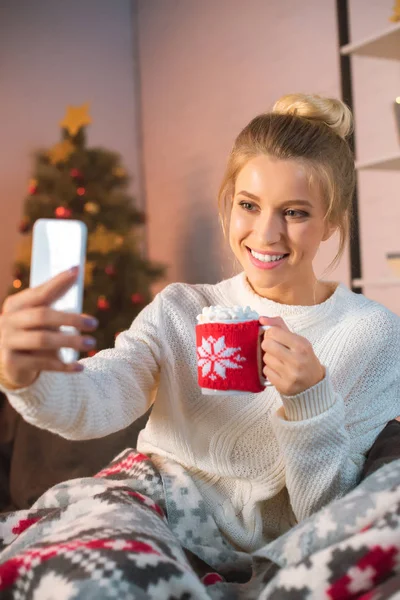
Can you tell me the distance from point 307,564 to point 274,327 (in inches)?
13.6

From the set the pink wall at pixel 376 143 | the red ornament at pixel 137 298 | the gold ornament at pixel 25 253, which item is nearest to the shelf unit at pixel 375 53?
the pink wall at pixel 376 143

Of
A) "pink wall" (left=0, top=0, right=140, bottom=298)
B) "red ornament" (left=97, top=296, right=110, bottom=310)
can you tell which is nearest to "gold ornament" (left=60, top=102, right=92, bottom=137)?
"pink wall" (left=0, top=0, right=140, bottom=298)

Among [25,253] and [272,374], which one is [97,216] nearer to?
[25,253]

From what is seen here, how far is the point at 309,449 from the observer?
109 cm

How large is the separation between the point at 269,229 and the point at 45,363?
1.73ft

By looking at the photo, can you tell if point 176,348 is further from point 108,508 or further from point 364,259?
point 364,259

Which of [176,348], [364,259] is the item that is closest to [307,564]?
[176,348]

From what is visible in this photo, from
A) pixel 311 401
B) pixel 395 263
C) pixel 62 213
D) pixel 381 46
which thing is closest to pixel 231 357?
pixel 311 401

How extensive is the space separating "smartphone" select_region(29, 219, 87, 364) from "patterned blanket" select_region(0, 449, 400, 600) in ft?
0.89

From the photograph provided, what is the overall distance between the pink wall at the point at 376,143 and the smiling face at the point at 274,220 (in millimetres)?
1498

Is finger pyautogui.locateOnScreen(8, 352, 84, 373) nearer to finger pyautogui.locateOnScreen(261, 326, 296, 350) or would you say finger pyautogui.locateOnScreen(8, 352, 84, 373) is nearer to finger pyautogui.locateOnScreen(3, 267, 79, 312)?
finger pyautogui.locateOnScreen(3, 267, 79, 312)

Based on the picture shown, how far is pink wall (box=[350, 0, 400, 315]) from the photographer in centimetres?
267

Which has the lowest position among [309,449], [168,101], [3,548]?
[3,548]

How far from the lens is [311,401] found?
41.6 inches
